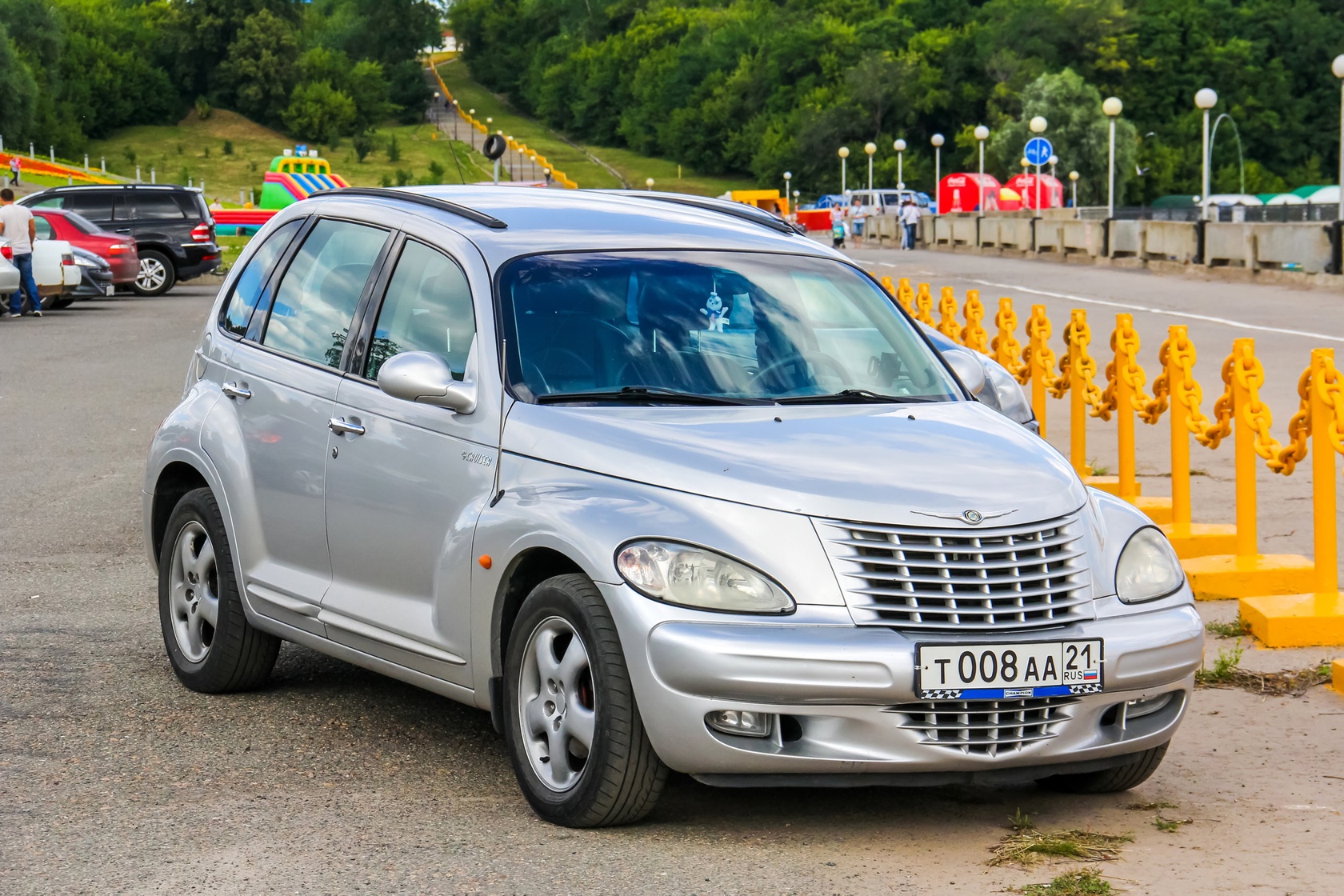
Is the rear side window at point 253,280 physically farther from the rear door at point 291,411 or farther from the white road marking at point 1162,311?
the white road marking at point 1162,311

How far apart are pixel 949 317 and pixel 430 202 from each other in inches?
400

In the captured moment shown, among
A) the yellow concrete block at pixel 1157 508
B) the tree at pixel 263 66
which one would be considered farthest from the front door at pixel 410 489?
the tree at pixel 263 66

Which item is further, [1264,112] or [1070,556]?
[1264,112]

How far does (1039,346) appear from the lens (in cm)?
1245

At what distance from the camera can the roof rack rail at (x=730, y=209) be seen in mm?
6727

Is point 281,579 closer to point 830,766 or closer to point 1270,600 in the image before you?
point 830,766

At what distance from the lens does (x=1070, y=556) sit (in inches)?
190

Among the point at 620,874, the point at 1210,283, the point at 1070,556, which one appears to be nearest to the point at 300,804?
the point at 620,874

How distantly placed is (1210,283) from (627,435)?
1189 inches

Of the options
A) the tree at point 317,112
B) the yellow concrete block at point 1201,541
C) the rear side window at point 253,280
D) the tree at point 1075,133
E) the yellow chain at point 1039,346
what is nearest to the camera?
the rear side window at point 253,280

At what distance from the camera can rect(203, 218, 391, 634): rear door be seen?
6.05 metres

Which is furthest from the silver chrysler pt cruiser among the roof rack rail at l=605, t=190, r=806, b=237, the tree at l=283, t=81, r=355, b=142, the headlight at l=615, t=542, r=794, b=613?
the tree at l=283, t=81, r=355, b=142

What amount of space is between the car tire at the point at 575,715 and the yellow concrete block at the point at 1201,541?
4920 millimetres

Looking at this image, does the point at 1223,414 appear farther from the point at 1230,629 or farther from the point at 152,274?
the point at 152,274
